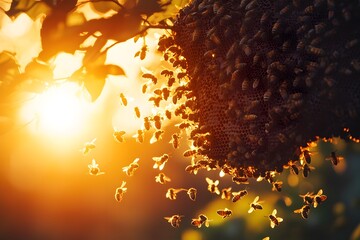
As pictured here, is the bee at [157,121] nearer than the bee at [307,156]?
No

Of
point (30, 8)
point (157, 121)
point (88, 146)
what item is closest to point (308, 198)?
point (157, 121)

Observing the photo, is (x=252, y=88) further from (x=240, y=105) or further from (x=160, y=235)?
(x=160, y=235)

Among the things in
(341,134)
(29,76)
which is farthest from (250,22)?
(29,76)

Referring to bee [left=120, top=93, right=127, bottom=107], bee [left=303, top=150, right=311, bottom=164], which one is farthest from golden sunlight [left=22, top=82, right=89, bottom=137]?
bee [left=303, top=150, right=311, bottom=164]

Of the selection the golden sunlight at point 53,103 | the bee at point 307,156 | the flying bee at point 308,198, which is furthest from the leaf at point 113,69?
the flying bee at point 308,198

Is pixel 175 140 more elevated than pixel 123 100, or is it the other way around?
pixel 123 100

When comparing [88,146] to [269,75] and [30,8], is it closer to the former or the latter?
[30,8]

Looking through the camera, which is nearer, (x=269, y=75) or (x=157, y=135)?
(x=269, y=75)

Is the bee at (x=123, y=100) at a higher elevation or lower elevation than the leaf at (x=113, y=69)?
lower

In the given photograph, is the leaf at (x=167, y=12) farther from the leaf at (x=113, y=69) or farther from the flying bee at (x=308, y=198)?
the flying bee at (x=308, y=198)
